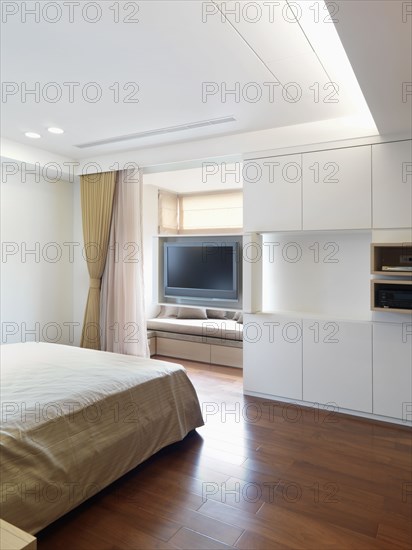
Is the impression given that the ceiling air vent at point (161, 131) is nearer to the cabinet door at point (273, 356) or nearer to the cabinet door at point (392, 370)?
the cabinet door at point (273, 356)

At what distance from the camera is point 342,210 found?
336cm

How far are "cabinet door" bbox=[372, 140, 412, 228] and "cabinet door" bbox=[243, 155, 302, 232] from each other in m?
0.67

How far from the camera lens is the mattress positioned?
4.98 metres

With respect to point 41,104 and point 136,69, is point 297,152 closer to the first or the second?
point 136,69

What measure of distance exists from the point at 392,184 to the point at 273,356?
1.90m

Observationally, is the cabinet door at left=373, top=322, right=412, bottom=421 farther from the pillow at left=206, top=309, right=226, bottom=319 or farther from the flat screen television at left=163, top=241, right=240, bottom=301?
the pillow at left=206, top=309, right=226, bottom=319

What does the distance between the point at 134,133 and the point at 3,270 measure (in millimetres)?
2193

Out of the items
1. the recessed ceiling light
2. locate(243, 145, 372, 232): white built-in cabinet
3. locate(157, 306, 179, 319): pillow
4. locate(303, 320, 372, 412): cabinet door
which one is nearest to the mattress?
locate(157, 306, 179, 319): pillow

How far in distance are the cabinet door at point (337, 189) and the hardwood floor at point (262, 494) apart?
1.78 m

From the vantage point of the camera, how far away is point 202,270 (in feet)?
16.5

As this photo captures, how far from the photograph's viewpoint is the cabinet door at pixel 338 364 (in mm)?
3283

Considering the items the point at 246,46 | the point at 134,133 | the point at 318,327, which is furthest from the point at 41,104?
the point at 318,327

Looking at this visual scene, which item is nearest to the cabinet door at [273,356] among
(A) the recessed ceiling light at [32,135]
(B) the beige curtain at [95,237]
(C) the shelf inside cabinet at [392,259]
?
(C) the shelf inside cabinet at [392,259]

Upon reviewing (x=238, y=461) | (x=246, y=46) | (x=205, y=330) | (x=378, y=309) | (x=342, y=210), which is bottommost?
(x=238, y=461)
